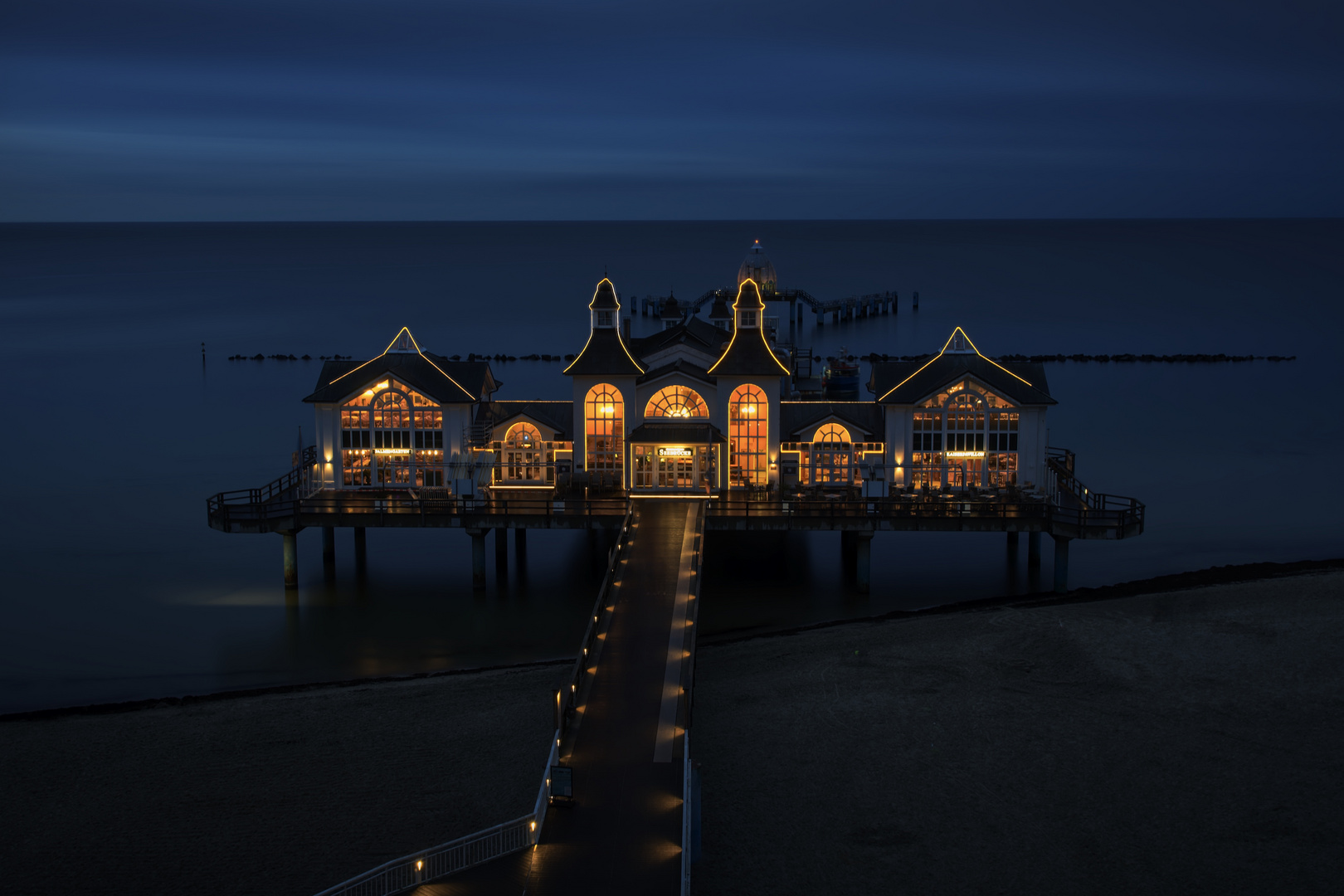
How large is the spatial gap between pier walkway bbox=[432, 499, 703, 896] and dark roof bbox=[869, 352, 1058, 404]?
1218 cm

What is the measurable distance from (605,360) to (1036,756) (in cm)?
2060

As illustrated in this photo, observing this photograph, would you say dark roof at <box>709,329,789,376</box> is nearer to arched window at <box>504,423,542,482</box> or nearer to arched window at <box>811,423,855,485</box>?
arched window at <box>811,423,855,485</box>

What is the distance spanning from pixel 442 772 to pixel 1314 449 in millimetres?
51673

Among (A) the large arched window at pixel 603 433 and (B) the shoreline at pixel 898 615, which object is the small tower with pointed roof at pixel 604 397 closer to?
(A) the large arched window at pixel 603 433

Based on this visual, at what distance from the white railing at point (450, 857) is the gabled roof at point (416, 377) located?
21.4m

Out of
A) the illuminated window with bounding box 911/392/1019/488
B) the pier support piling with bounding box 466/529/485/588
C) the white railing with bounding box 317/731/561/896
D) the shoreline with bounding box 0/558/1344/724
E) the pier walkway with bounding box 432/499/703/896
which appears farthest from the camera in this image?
the illuminated window with bounding box 911/392/1019/488

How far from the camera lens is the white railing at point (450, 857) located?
52.2ft

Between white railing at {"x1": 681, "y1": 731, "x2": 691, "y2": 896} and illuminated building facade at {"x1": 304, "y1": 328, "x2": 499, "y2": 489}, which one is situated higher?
illuminated building facade at {"x1": 304, "y1": 328, "x2": 499, "y2": 489}

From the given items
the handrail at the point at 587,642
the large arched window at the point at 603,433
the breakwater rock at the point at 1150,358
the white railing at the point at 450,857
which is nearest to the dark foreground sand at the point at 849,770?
the handrail at the point at 587,642

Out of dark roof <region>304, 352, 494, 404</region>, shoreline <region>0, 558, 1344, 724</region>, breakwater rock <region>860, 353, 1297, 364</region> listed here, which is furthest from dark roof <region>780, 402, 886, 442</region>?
breakwater rock <region>860, 353, 1297, 364</region>

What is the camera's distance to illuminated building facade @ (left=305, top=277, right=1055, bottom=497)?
121 ft

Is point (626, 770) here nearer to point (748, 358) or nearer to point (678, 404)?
point (678, 404)

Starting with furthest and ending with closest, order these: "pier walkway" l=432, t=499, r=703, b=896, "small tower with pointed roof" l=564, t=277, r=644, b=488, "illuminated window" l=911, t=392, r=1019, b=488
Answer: "small tower with pointed roof" l=564, t=277, r=644, b=488 < "illuminated window" l=911, t=392, r=1019, b=488 < "pier walkway" l=432, t=499, r=703, b=896

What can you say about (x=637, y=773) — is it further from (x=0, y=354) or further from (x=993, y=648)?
(x=0, y=354)
